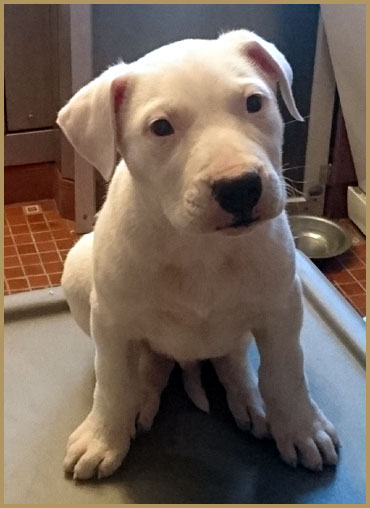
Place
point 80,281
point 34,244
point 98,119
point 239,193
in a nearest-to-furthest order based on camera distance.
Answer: point 239,193
point 98,119
point 80,281
point 34,244

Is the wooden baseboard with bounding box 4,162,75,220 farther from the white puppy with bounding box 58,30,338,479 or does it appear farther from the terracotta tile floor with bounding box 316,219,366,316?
the white puppy with bounding box 58,30,338,479

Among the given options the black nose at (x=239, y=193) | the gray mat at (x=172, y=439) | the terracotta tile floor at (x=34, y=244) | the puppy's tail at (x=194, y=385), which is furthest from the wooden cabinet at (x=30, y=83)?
the black nose at (x=239, y=193)

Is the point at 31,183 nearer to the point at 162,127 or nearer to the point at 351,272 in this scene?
the point at 351,272

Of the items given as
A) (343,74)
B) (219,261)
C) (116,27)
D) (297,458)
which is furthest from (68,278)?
(343,74)

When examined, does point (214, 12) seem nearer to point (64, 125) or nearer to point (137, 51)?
point (137, 51)

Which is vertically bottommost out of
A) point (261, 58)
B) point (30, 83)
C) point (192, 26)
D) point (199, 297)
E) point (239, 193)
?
point (30, 83)

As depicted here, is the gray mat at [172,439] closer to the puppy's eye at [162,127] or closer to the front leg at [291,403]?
the front leg at [291,403]

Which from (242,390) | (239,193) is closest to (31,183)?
(242,390)
